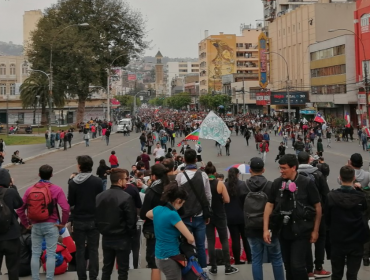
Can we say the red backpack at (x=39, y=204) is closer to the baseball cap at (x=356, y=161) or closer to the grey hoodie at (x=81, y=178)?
the grey hoodie at (x=81, y=178)

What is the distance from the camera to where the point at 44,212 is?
6.84 m

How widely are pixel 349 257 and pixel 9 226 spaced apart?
403 cm

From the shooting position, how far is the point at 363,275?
7.60m

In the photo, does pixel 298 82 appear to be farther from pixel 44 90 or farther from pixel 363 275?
pixel 363 275


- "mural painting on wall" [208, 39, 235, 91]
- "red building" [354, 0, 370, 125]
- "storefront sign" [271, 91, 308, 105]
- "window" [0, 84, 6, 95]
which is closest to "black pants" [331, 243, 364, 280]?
"red building" [354, 0, 370, 125]

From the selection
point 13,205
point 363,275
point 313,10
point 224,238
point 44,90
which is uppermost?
point 313,10

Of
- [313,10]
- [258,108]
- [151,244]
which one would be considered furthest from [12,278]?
[258,108]

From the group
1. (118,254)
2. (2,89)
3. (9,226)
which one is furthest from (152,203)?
(2,89)

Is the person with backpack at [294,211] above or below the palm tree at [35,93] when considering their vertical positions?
below

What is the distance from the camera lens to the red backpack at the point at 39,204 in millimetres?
6829

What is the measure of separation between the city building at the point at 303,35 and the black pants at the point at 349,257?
197 ft

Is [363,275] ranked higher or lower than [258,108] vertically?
lower

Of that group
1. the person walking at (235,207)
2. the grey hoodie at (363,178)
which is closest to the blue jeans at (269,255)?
the person walking at (235,207)

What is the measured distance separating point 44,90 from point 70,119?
21.8 m
